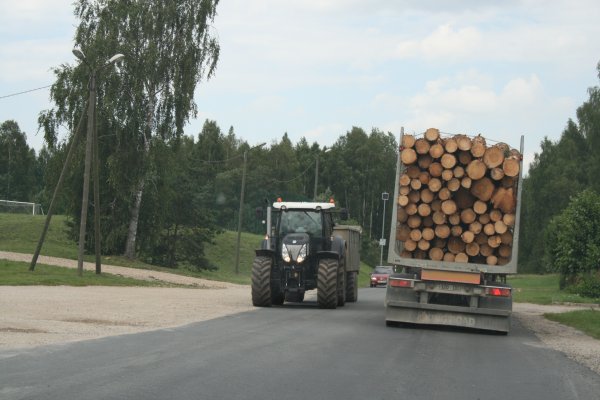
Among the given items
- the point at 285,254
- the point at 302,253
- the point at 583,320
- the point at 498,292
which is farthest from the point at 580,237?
the point at 498,292

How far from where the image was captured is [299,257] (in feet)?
74.3

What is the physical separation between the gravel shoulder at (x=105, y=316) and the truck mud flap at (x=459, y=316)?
0.89 m

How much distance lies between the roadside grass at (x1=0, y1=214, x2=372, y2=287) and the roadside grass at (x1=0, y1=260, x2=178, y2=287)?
933 millimetres

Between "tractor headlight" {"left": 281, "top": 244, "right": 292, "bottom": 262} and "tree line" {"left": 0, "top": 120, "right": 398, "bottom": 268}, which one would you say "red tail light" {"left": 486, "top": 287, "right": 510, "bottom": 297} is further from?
"tree line" {"left": 0, "top": 120, "right": 398, "bottom": 268}

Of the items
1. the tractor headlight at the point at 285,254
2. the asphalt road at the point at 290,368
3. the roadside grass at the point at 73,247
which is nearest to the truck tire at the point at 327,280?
the tractor headlight at the point at 285,254

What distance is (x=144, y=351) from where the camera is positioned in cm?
1146

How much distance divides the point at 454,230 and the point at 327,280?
18.6ft

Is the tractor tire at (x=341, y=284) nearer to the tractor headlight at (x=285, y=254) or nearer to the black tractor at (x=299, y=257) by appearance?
the black tractor at (x=299, y=257)

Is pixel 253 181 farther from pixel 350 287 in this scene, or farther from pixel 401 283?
pixel 401 283

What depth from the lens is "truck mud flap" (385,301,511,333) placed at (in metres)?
16.6

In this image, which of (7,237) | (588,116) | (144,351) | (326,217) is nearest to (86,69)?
(7,237)

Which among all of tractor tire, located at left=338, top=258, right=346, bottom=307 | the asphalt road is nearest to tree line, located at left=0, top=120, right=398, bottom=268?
tractor tire, located at left=338, top=258, right=346, bottom=307

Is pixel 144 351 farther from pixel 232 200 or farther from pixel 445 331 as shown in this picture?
pixel 232 200

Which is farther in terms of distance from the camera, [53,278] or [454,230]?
[53,278]
